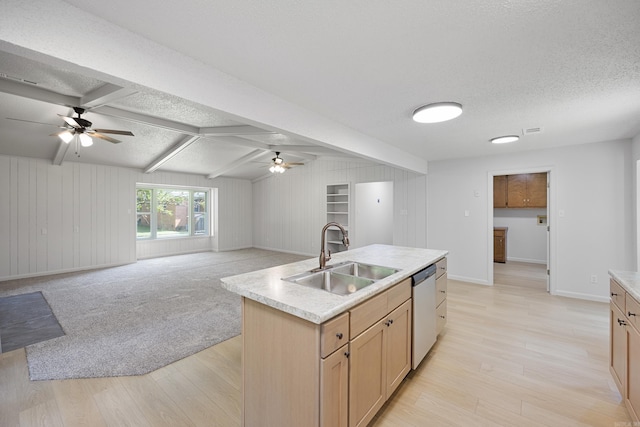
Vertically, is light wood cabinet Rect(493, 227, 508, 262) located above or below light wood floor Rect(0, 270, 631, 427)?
above

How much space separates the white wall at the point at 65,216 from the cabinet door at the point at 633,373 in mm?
8359

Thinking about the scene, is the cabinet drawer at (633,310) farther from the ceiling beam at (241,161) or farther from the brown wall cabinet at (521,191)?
the ceiling beam at (241,161)

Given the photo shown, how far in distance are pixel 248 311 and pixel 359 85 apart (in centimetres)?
182

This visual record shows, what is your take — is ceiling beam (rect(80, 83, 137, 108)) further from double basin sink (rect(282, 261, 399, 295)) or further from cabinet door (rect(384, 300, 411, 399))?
cabinet door (rect(384, 300, 411, 399))

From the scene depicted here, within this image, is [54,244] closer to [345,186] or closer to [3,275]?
[3,275]

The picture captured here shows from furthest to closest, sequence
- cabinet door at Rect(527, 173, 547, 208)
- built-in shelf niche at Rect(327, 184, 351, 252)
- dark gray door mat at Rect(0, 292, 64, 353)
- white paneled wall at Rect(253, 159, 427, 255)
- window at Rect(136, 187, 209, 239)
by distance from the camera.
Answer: window at Rect(136, 187, 209, 239) → built-in shelf niche at Rect(327, 184, 351, 252) → cabinet door at Rect(527, 173, 547, 208) → white paneled wall at Rect(253, 159, 427, 255) → dark gray door mat at Rect(0, 292, 64, 353)

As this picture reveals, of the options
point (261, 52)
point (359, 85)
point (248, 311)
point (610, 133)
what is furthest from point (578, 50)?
point (610, 133)

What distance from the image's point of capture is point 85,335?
9.39 ft

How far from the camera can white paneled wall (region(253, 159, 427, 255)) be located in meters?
5.56

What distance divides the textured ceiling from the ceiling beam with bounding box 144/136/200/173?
2225 millimetres

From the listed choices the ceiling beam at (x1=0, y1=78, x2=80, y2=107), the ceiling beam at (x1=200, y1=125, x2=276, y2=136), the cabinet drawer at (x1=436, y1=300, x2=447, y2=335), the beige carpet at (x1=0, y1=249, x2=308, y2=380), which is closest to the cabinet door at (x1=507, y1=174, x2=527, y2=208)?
the cabinet drawer at (x1=436, y1=300, x2=447, y2=335)

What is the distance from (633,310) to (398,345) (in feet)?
4.58

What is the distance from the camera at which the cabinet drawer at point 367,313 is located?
4.76ft

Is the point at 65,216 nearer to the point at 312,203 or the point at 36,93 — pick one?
the point at 36,93
